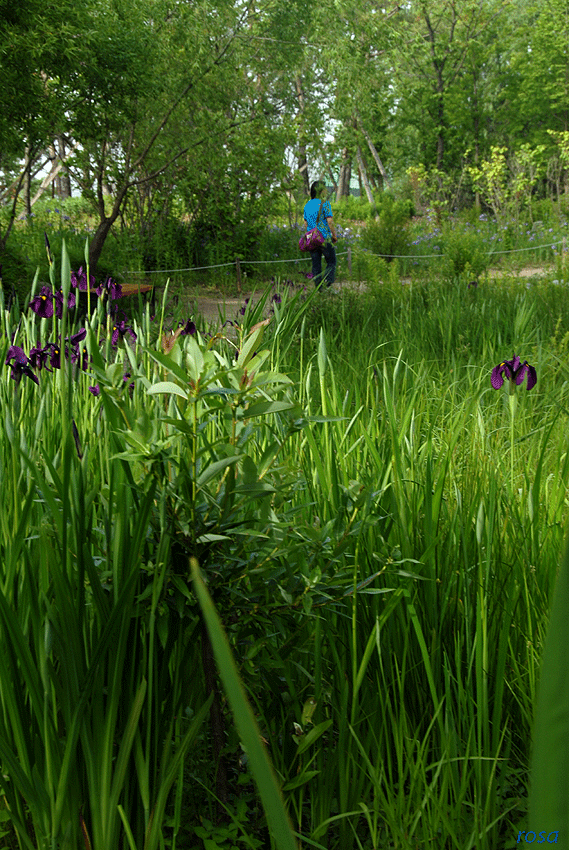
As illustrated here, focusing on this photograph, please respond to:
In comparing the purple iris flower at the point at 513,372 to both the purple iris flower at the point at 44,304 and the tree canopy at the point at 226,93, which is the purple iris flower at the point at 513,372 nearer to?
the purple iris flower at the point at 44,304

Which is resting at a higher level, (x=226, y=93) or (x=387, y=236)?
(x=226, y=93)

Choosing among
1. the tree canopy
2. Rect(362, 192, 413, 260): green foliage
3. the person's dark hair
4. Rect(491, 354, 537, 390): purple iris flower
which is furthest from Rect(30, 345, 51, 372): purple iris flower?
Rect(362, 192, 413, 260): green foliage

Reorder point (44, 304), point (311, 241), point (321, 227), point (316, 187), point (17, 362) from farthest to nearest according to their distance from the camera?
point (321, 227) → point (316, 187) → point (311, 241) → point (44, 304) → point (17, 362)

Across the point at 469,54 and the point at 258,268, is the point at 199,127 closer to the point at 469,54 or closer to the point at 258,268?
the point at 258,268

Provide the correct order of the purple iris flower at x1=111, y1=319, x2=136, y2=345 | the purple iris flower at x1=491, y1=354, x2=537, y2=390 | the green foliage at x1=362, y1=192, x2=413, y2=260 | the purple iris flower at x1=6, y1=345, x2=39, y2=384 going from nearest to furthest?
the purple iris flower at x1=6, y1=345, x2=39, y2=384 → the purple iris flower at x1=491, y1=354, x2=537, y2=390 → the purple iris flower at x1=111, y1=319, x2=136, y2=345 → the green foliage at x1=362, y1=192, x2=413, y2=260

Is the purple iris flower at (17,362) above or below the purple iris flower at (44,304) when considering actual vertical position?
below

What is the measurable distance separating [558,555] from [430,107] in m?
27.6

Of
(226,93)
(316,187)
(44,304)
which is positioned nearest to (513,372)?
(44,304)

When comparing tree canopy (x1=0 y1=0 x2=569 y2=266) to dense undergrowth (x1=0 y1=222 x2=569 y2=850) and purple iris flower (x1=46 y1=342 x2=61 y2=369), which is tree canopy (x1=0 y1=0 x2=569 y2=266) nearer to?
purple iris flower (x1=46 y1=342 x2=61 y2=369)

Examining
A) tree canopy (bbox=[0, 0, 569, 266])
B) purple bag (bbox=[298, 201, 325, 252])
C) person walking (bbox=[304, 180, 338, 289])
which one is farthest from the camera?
person walking (bbox=[304, 180, 338, 289])

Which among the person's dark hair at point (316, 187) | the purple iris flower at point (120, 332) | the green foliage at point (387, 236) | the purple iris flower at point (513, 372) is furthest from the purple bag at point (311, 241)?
the purple iris flower at point (513, 372)

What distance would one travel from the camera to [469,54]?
24.8 metres

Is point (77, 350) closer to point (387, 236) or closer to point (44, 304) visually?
point (44, 304)

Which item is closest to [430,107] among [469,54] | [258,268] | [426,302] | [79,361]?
[469,54]
